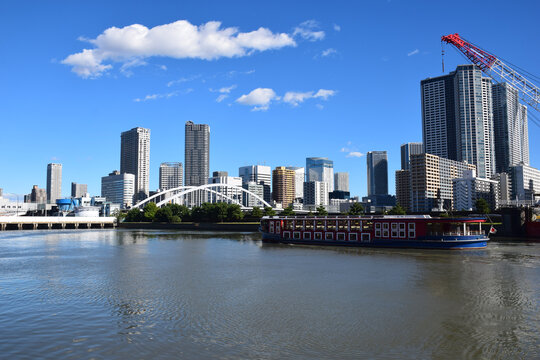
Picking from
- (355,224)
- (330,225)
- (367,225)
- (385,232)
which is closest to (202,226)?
(330,225)

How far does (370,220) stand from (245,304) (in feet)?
126

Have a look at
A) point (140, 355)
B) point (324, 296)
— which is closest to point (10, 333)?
point (140, 355)

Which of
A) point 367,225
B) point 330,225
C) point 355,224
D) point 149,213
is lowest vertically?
point 330,225

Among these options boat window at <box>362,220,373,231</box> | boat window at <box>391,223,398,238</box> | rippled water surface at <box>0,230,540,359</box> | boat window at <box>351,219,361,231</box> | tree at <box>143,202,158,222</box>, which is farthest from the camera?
tree at <box>143,202,158,222</box>

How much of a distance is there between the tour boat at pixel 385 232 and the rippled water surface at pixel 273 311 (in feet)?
32.9

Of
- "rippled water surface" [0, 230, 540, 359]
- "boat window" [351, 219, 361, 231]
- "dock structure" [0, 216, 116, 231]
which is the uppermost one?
"boat window" [351, 219, 361, 231]

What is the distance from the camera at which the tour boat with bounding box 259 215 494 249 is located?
172ft

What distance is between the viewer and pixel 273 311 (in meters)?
23.6

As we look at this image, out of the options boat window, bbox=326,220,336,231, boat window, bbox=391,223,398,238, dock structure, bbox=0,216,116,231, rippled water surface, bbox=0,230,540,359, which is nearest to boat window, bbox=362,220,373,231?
boat window, bbox=391,223,398,238

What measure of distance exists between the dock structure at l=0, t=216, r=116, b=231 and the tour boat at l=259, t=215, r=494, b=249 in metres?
106

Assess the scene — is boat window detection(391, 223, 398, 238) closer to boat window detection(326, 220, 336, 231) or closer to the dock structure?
boat window detection(326, 220, 336, 231)

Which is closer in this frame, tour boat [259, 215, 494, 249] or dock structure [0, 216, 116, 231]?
tour boat [259, 215, 494, 249]

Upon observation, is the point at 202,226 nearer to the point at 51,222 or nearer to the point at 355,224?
the point at 51,222

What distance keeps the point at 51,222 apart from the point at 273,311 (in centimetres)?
14719
